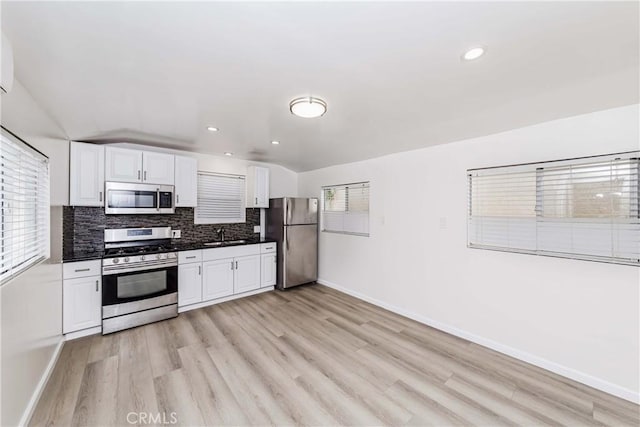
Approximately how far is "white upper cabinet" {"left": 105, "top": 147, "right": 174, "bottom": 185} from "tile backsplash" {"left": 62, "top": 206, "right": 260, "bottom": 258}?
1.79 feet

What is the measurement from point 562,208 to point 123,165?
484 centimetres

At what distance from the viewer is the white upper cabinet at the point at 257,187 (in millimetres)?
4555

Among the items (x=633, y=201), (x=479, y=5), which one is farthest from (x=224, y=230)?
(x=633, y=201)

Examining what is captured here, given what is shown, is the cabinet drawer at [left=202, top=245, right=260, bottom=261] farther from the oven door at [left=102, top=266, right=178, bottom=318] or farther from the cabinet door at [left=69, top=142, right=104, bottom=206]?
the cabinet door at [left=69, top=142, right=104, bottom=206]

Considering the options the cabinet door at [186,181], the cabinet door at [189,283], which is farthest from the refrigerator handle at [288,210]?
the cabinet door at [189,283]

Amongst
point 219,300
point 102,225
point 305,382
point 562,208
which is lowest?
point 305,382

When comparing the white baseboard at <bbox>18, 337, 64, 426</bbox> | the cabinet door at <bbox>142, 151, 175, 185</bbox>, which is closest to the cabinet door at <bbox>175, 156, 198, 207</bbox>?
the cabinet door at <bbox>142, 151, 175, 185</bbox>

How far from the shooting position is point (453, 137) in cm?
285

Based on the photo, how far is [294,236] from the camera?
4.55m

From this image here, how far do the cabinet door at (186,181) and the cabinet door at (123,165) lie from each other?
0.47 metres

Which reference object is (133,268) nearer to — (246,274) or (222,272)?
(222,272)

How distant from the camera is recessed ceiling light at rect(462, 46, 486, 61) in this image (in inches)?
56.5

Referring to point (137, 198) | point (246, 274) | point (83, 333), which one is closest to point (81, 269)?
Answer: point (83, 333)

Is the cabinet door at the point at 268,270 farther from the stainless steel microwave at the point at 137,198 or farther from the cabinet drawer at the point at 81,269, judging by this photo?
the cabinet drawer at the point at 81,269
